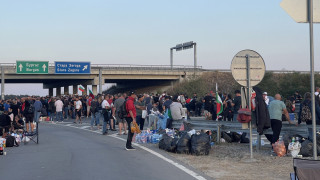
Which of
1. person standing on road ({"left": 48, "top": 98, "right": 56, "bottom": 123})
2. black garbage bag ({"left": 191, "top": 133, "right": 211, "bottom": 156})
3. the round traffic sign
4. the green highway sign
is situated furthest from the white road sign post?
the green highway sign

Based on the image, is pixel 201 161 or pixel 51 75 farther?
pixel 51 75

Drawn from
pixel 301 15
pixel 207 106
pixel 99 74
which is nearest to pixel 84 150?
pixel 301 15

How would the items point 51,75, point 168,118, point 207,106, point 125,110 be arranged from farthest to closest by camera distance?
point 51,75, point 207,106, point 168,118, point 125,110

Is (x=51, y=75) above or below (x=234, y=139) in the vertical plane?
above

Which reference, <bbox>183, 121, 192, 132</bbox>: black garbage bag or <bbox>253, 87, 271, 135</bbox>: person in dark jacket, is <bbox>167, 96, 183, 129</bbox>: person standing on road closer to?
<bbox>183, 121, 192, 132</bbox>: black garbage bag

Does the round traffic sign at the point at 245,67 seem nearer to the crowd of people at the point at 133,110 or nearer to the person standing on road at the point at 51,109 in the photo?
the crowd of people at the point at 133,110

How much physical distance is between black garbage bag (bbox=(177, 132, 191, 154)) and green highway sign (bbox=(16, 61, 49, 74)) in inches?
1726

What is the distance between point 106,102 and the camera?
2242cm

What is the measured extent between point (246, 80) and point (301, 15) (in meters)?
5.14

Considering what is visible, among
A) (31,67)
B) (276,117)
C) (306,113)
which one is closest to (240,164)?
(276,117)

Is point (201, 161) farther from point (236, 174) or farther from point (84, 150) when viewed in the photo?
point (84, 150)

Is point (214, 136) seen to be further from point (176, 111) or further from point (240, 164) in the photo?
point (240, 164)

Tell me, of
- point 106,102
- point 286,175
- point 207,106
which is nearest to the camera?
point 286,175

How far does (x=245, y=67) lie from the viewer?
12.1 m
